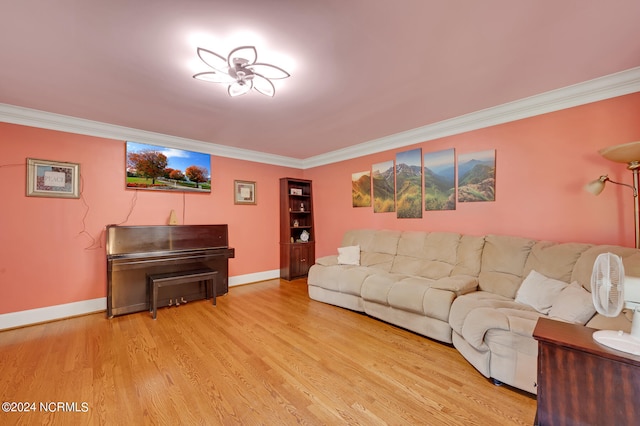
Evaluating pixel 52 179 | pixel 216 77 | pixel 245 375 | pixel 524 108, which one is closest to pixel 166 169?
pixel 52 179

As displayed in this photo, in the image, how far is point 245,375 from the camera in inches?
81.4

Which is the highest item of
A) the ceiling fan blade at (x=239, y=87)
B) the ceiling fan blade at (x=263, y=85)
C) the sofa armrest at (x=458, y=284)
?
the ceiling fan blade at (x=263, y=85)

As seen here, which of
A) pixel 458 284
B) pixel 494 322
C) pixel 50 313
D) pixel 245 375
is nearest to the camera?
pixel 494 322

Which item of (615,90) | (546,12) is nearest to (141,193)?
(546,12)

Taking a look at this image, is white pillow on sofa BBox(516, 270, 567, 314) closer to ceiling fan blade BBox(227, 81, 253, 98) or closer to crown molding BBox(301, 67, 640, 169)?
crown molding BBox(301, 67, 640, 169)

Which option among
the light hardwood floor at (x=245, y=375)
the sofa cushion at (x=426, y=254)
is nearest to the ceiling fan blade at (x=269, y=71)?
the light hardwood floor at (x=245, y=375)

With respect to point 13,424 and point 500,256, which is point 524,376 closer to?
point 500,256

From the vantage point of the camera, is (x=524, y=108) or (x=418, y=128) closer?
(x=524, y=108)

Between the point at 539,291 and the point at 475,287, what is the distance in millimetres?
608

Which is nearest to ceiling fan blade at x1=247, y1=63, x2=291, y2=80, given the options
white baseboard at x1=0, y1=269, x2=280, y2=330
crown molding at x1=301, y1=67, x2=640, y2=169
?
crown molding at x1=301, y1=67, x2=640, y2=169

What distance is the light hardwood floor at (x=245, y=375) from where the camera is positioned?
5.42ft

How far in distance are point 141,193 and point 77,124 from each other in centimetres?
109

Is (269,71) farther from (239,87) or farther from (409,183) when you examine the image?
(409,183)

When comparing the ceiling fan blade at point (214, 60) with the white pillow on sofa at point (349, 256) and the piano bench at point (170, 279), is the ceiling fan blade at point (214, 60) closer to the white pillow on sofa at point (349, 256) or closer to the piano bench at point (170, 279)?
the piano bench at point (170, 279)
